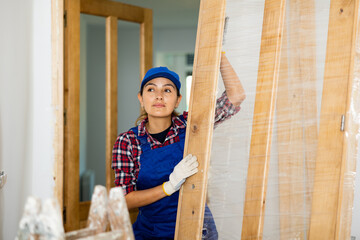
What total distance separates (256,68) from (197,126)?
0.99 feet

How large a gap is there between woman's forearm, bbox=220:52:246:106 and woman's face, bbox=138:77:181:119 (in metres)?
0.35

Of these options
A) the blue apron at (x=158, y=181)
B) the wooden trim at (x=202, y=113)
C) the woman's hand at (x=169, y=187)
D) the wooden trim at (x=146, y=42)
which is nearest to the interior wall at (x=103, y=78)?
the wooden trim at (x=146, y=42)

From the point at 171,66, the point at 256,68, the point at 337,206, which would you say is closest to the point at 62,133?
the point at 256,68

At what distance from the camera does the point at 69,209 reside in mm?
2064

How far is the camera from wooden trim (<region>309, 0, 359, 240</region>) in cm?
129

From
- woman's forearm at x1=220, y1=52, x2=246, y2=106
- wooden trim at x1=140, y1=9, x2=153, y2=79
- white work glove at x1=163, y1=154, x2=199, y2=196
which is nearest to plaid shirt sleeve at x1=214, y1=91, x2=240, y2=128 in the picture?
woman's forearm at x1=220, y1=52, x2=246, y2=106

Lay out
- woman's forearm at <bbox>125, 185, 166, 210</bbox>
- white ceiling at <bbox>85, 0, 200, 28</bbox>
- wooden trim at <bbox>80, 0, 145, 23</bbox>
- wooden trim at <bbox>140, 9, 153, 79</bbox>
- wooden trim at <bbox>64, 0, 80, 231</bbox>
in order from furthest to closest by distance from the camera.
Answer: white ceiling at <bbox>85, 0, 200, 28</bbox> → wooden trim at <bbox>140, 9, 153, 79</bbox> → wooden trim at <bbox>80, 0, 145, 23</bbox> → wooden trim at <bbox>64, 0, 80, 231</bbox> → woman's forearm at <bbox>125, 185, 166, 210</bbox>

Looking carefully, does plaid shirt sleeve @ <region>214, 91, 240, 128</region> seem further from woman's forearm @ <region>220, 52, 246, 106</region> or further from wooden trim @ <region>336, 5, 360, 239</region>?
wooden trim @ <region>336, 5, 360, 239</region>

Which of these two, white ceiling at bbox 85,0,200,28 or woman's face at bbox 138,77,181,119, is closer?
woman's face at bbox 138,77,181,119

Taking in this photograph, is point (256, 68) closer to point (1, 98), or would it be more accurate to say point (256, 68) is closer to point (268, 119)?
point (268, 119)

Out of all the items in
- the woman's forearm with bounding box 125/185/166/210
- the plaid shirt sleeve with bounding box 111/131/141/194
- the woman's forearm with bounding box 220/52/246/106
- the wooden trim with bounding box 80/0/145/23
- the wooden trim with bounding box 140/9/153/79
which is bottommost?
the woman's forearm with bounding box 125/185/166/210

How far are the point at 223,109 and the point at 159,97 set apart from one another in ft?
1.18

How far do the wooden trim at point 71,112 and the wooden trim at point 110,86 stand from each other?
0.27 m

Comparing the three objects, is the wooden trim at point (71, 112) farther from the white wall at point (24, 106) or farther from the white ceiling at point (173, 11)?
the white ceiling at point (173, 11)
